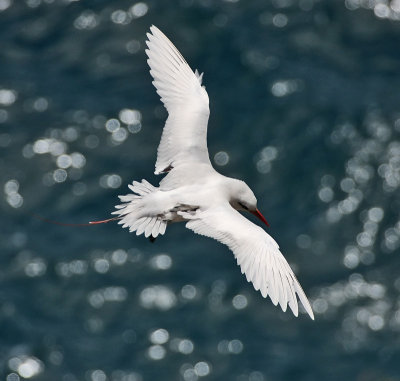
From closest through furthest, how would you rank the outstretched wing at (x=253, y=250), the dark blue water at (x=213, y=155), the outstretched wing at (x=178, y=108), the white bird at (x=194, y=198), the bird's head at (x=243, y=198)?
1. the outstretched wing at (x=253, y=250)
2. the white bird at (x=194, y=198)
3. the bird's head at (x=243, y=198)
4. the outstretched wing at (x=178, y=108)
5. the dark blue water at (x=213, y=155)

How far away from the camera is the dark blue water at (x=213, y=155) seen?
2608 cm

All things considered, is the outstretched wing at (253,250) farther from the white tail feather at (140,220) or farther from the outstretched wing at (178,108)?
the outstretched wing at (178,108)

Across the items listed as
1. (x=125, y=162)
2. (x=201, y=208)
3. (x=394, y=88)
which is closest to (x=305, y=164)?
(x=394, y=88)

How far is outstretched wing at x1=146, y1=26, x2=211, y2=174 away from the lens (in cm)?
1235

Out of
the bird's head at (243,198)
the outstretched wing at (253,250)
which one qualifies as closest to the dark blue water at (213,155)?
the bird's head at (243,198)

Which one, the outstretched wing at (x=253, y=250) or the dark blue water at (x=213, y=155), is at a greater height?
the outstretched wing at (x=253, y=250)

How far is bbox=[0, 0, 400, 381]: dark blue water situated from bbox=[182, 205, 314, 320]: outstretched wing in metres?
14.8

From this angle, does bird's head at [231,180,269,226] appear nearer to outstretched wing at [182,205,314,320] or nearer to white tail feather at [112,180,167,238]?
outstretched wing at [182,205,314,320]

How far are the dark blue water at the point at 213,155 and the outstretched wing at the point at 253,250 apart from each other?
14.8 meters

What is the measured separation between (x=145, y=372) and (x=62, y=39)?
961cm

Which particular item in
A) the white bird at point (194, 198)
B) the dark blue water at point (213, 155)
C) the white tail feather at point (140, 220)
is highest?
the white bird at point (194, 198)

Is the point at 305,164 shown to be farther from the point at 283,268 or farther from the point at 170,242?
the point at 283,268

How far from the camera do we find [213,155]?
25594mm

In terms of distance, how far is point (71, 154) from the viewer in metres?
26.6
